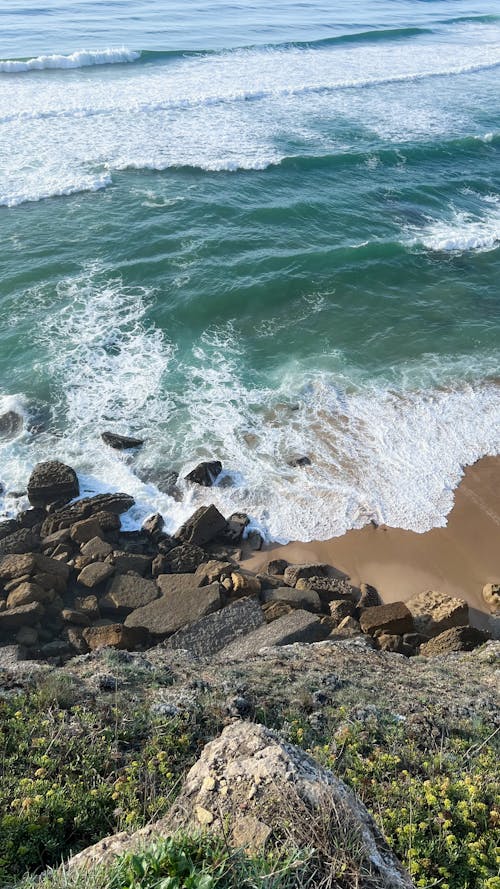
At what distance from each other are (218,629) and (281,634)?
108cm

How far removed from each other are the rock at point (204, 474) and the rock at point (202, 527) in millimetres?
1218

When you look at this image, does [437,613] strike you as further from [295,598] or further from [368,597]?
[295,598]

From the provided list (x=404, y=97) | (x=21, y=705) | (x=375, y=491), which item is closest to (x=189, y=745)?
(x=21, y=705)

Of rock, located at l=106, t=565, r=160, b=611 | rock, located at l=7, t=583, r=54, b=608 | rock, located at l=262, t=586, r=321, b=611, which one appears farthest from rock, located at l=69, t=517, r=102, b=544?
rock, located at l=262, t=586, r=321, b=611

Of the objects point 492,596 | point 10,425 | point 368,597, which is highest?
point 10,425

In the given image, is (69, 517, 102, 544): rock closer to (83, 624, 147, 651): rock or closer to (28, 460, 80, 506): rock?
(28, 460, 80, 506): rock

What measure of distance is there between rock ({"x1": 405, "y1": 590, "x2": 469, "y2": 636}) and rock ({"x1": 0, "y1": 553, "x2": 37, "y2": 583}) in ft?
22.7

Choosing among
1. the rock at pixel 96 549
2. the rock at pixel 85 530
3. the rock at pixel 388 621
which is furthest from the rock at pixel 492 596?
the rock at pixel 85 530

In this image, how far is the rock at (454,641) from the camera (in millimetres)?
9758

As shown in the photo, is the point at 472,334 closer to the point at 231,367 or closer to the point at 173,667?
the point at 231,367

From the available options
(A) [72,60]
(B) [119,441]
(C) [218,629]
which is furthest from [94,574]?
(A) [72,60]

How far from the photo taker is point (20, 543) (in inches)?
468

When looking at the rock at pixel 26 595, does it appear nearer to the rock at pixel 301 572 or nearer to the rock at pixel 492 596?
the rock at pixel 301 572

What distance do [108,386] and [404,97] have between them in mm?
33277
